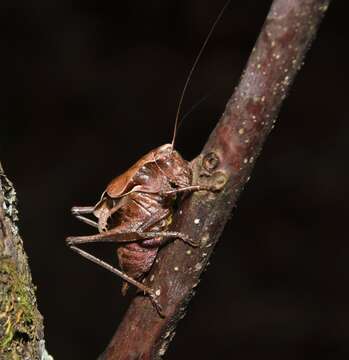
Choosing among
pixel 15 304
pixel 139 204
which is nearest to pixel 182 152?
pixel 139 204

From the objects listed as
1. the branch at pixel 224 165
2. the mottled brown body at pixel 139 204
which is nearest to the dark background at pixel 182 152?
the mottled brown body at pixel 139 204

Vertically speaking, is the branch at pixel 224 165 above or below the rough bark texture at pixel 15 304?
above

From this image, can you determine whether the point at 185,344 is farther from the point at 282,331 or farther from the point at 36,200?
the point at 36,200

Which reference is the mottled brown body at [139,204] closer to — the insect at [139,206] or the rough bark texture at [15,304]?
the insect at [139,206]

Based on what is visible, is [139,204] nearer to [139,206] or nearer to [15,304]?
[139,206]

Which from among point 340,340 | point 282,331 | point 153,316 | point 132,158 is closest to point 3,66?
point 132,158

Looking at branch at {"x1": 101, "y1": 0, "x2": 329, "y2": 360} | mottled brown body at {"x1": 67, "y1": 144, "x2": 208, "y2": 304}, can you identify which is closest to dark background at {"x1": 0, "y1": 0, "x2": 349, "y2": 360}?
mottled brown body at {"x1": 67, "y1": 144, "x2": 208, "y2": 304}
